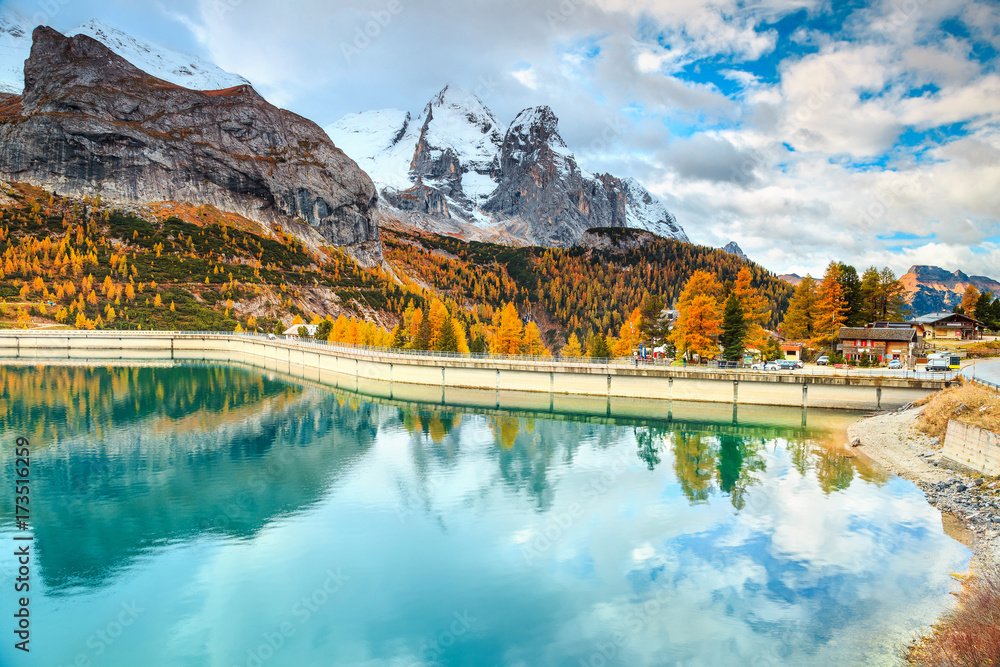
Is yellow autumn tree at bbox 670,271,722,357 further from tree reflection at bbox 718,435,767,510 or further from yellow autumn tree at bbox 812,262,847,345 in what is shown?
tree reflection at bbox 718,435,767,510

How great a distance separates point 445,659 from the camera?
61.6ft

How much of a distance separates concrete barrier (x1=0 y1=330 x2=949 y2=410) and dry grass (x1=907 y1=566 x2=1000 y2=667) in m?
39.5

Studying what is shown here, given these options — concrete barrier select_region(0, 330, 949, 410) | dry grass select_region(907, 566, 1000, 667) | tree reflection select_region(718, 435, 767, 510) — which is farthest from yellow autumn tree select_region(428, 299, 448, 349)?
dry grass select_region(907, 566, 1000, 667)

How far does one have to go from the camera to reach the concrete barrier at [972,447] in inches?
1207

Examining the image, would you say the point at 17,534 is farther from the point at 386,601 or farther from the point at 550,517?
the point at 550,517

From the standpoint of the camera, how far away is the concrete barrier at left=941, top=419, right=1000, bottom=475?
101 ft

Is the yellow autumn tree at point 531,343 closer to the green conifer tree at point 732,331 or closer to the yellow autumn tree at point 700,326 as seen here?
the yellow autumn tree at point 700,326

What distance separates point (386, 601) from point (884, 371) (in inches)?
2354

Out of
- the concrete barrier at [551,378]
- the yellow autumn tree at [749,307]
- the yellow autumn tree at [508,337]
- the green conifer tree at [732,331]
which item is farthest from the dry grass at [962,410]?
the yellow autumn tree at [508,337]

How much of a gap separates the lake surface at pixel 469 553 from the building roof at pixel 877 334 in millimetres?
30631

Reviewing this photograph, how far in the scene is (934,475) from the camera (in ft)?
112

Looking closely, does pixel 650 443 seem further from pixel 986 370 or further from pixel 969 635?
pixel 986 370

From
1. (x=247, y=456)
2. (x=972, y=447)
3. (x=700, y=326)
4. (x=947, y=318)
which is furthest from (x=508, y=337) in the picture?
(x=947, y=318)

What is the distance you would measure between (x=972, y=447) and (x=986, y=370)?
32.7 metres
